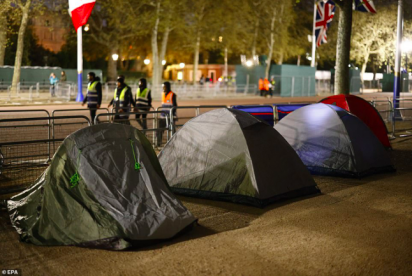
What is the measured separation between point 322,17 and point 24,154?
3113 centimetres

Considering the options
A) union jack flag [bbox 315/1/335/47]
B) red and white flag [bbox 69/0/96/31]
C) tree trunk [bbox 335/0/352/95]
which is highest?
union jack flag [bbox 315/1/335/47]

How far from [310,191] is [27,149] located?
6.21 metres

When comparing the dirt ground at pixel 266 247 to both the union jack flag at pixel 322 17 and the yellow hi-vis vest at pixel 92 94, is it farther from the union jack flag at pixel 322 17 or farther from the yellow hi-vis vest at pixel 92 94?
the union jack flag at pixel 322 17

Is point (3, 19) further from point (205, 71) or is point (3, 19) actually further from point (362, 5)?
point (205, 71)

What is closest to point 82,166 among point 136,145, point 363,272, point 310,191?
point 136,145

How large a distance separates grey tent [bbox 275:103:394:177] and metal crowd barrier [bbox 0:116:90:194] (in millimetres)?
4359

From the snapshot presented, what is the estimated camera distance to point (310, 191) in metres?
9.32

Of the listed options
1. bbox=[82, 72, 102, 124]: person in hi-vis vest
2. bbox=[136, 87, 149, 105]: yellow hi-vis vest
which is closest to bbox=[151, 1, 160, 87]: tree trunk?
bbox=[82, 72, 102, 124]: person in hi-vis vest

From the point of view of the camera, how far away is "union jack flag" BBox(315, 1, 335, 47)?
37938 mm

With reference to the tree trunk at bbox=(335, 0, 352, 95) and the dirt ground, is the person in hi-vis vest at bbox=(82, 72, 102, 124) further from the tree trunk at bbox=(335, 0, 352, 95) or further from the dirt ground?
the tree trunk at bbox=(335, 0, 352, 95)

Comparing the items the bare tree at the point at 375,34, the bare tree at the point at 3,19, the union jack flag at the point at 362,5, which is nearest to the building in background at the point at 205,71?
the bare tree at the point at 375,34

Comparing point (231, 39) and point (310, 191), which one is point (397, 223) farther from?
point (231, 39)

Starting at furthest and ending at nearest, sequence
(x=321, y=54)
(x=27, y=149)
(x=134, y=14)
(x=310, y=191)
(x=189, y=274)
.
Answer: (x=321, y=54), (x=134, y=14), (x=27, y=149), (x=310, y=191), (x=189, y=274)

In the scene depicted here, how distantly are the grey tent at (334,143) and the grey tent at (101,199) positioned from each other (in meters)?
4.79
